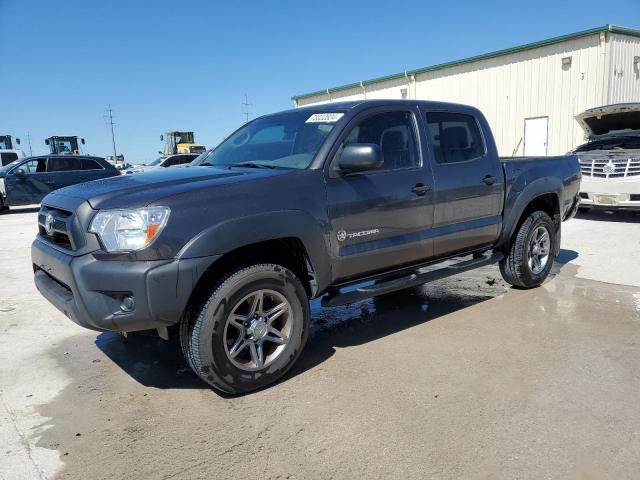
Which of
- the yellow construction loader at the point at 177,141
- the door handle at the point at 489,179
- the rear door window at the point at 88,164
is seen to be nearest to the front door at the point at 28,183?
the rear door window at the point at 88,164

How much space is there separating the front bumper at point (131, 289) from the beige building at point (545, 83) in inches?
693

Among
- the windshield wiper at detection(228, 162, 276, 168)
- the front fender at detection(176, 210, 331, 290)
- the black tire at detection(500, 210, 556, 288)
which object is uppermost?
the windshield wiper at detection(228, 162, 276, 168)

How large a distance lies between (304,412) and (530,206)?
370cm

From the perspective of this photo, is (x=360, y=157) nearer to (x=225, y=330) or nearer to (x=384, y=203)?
(x=384, y=203)

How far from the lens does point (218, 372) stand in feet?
10.4

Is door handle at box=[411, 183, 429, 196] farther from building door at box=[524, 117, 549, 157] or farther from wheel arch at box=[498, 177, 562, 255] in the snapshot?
building door at box=[524, 117, 549, 157]

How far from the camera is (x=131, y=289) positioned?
291 cm

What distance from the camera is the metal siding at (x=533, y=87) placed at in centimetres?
1717

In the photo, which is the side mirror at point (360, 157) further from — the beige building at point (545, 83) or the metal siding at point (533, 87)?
the metal siding at point (533, 87)

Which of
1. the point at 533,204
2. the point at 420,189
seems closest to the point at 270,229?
the point at 420,189

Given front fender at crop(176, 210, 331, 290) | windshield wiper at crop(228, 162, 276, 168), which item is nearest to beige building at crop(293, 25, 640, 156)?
windshield wiper at crop(228, 162, 276, 168)

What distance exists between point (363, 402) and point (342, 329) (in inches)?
55.4

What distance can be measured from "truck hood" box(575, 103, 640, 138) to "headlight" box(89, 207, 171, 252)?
30.8ft

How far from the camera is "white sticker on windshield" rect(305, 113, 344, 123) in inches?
154
